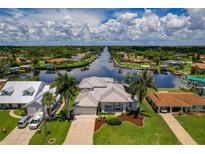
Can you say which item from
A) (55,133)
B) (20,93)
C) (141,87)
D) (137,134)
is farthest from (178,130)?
(20,93)

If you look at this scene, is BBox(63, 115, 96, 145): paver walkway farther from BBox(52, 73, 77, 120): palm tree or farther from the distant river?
the distant river

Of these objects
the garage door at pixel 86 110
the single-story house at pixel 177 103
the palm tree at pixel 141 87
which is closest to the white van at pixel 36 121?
the garage door at pixel 86 110

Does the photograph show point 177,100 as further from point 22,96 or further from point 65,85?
point 22,96

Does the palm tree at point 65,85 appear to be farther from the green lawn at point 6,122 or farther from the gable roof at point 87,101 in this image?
the green lawn at point 6,122

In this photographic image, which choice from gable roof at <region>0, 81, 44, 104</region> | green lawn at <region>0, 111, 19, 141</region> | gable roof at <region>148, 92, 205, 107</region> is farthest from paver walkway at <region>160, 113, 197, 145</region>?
gable roof at <region>0, 81, 44, 104</region>
